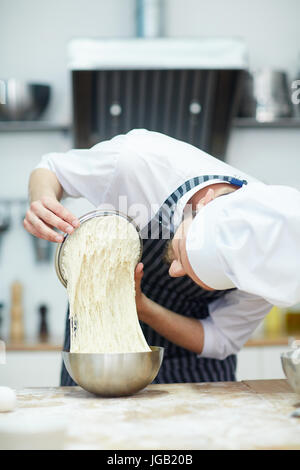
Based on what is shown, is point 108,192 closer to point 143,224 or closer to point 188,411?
point 143,224

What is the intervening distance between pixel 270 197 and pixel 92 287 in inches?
14.4

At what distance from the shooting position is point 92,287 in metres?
1.06

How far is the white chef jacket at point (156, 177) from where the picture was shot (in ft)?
4.33

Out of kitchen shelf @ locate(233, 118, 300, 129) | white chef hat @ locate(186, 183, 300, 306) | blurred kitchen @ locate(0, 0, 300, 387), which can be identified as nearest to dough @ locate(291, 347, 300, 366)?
white chef hat @ locate(186, 183, 300, 306)

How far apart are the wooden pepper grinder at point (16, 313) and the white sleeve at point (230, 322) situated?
1677mm

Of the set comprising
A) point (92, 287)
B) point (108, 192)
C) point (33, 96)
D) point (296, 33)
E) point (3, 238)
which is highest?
point (296, 33)

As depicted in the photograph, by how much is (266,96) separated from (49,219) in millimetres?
1985

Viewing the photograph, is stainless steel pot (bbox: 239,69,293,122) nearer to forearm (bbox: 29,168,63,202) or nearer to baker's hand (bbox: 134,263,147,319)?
forearm (bbox: 29,168,63,202)

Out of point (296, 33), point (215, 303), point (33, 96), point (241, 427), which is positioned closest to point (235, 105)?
point (296, 33)

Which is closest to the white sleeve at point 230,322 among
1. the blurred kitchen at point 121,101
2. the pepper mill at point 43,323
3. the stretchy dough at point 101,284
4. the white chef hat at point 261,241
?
the stretchy dough at point 101,284

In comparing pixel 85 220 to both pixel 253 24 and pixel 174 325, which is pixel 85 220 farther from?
pixel 253 24

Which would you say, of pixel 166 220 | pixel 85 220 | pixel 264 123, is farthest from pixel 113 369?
pixel 264 123

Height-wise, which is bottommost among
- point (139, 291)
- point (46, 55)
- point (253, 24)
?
point (139, 291)

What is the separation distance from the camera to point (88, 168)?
136 cm
